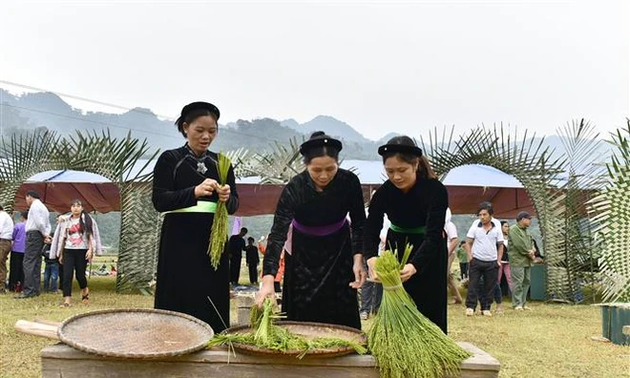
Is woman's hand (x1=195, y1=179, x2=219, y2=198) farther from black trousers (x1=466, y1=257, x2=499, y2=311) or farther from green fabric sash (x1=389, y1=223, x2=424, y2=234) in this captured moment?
black trousers (x1=466, y1=257, x2=499, y2=311)

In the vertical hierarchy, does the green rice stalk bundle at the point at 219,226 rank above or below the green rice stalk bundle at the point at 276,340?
above

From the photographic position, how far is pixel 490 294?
8727mm

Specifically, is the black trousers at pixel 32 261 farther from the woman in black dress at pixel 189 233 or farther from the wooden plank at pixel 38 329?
the wooden plank at pixel 38 329

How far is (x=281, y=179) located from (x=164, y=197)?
760 cm

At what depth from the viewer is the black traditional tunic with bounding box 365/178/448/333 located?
3.01m

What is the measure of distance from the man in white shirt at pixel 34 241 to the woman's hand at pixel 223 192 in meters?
7.53

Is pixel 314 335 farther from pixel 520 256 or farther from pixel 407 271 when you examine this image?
pixel 520 256

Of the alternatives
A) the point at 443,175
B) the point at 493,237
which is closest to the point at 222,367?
the point at 493,237

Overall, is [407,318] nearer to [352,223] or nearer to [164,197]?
[352,223]

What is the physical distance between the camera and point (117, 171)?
9.91 meters

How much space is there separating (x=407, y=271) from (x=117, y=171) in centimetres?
821

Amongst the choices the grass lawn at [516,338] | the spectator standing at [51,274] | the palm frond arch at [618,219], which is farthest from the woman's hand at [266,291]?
the spectator standing at [51,274]

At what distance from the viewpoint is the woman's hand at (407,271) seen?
2756 mm

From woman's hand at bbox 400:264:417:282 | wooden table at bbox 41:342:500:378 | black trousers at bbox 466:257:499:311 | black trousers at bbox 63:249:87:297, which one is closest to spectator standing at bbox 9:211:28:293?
black trousers at bbox 63:249:87:297
